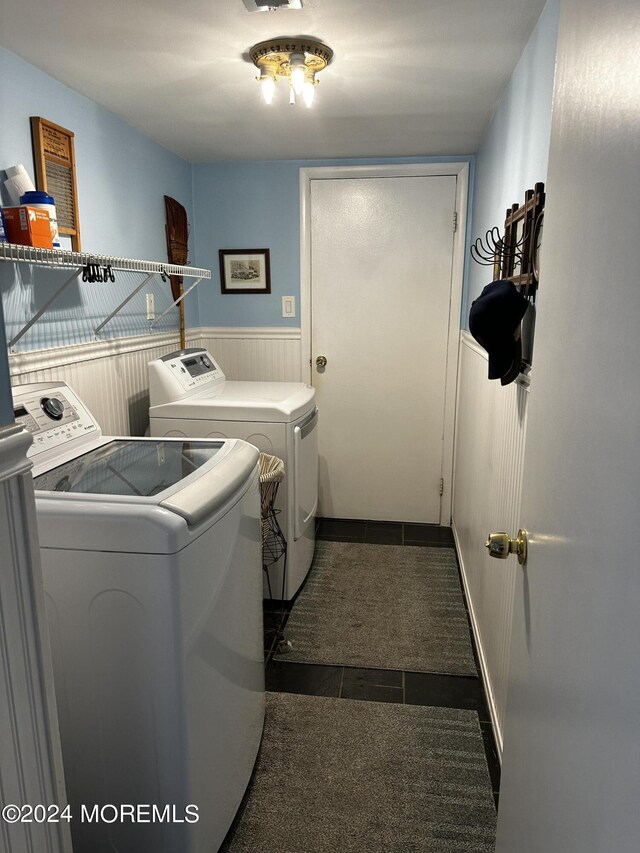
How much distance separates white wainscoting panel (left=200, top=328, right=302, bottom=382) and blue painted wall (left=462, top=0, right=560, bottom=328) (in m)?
1.21

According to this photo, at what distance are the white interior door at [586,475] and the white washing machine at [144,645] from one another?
0.68 metres

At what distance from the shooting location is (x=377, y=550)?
332cm

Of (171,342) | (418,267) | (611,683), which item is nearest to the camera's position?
(611,683)

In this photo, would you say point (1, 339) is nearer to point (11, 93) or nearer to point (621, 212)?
point (621, 212)

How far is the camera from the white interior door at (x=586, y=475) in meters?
0.57

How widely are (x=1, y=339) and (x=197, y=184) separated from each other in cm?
302

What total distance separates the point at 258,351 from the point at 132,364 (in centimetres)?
105

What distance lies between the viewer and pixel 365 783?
1.76 m

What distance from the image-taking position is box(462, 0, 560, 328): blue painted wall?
155cm

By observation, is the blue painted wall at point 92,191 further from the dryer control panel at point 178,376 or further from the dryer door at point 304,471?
the dryer door at point 304,471

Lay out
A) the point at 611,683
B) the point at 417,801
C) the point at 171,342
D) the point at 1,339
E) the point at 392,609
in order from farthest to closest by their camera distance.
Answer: the point at 171,342 < the point at 392,609 < the point at 417,801 < the point at 1,339 < the point at 611,683

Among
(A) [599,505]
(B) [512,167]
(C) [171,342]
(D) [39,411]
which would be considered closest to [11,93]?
(D) [39,411]


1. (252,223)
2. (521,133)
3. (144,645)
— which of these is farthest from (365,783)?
(252,223)

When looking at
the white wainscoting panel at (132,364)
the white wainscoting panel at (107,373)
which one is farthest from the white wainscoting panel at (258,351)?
the white wainscoting panel at (107,373)
